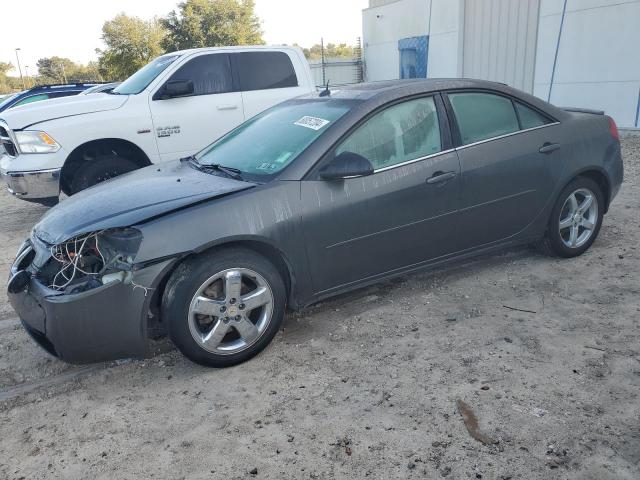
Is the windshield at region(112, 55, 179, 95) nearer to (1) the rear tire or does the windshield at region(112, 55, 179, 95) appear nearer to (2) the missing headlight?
(2) the missing headlight

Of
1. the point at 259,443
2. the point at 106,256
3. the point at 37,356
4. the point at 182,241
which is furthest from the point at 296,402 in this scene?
the point at 37,356

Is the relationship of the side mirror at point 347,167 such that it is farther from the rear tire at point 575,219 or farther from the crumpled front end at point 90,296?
the rear tire at point 575,219

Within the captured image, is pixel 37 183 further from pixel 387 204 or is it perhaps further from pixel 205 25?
pixel 205 25

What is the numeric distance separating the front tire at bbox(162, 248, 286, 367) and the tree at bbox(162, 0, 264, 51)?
1514 inches

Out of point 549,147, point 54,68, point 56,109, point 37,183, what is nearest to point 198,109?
point 56,109

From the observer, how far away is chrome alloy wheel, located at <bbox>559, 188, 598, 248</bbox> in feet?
14.9

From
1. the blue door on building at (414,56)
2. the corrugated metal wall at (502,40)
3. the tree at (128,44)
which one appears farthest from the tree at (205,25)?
the corrugated metal wall at (502,40)

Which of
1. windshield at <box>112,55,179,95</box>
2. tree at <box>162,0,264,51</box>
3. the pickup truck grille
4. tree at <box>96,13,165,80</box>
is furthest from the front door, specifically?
tree at <box>96,13,165,80</box>

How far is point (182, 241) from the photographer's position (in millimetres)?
2990

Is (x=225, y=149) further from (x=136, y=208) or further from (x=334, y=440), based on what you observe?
(x=334, y=440)

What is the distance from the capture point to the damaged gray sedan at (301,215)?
9.81 feet

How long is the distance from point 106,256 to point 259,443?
134cm

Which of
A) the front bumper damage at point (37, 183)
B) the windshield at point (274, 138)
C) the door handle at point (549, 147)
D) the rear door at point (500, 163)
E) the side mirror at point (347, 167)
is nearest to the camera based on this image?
the side mirror at point (347, 167)

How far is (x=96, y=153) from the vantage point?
649cm
